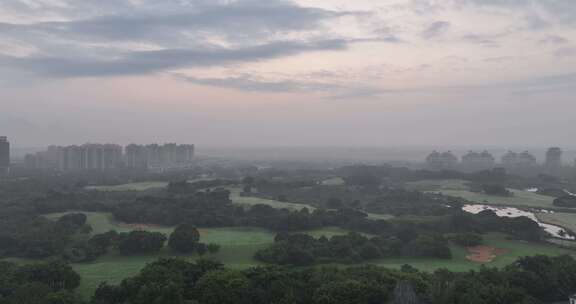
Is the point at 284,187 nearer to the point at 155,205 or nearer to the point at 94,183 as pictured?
the point at 155,205

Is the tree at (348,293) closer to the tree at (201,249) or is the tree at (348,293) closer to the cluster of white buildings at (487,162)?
the tree at (201,249)

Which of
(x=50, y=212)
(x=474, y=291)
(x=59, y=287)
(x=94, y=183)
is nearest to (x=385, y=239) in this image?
(x=474, y=291)

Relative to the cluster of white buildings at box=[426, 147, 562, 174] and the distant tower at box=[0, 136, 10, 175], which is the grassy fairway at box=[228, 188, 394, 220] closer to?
the distant tower at box=[0, 136, 10, 175]

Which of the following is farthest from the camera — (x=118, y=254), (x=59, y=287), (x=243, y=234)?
(x=243, y=234)

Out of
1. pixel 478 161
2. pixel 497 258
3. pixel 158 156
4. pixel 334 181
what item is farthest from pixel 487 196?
pixel 158 156

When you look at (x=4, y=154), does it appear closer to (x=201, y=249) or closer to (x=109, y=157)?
(x=109, y=157)

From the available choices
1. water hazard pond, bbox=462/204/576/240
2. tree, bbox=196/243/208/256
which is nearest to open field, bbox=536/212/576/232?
water hazard pond, bbox=462/204/576/240
